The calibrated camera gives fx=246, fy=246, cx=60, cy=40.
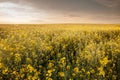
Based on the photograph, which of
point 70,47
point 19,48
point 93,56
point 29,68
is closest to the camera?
point 29,68

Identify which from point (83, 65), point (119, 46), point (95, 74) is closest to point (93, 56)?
point (83, 65)

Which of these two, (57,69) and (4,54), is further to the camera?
(4,54)

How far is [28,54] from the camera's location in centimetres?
849

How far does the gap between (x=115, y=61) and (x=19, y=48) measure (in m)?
3.41

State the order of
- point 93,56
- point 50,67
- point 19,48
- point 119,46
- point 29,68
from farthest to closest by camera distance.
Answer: point 119,46, point 19,48, point 93,56, point 50,67, point 29,68

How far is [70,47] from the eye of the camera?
1100cm

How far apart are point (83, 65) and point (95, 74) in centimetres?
80

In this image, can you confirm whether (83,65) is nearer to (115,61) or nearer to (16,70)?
Answer: (115,61)

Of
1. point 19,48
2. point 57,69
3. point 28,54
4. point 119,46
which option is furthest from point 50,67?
point 119,46

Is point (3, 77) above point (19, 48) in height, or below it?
below

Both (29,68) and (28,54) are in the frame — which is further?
(28,54)

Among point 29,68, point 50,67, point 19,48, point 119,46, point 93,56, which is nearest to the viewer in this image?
point 29,68

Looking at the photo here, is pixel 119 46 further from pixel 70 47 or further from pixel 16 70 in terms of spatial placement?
pixel 16 70

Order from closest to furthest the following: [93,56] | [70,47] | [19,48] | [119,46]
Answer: [93,56] < [19,48] < [119,46] < [70,47]
